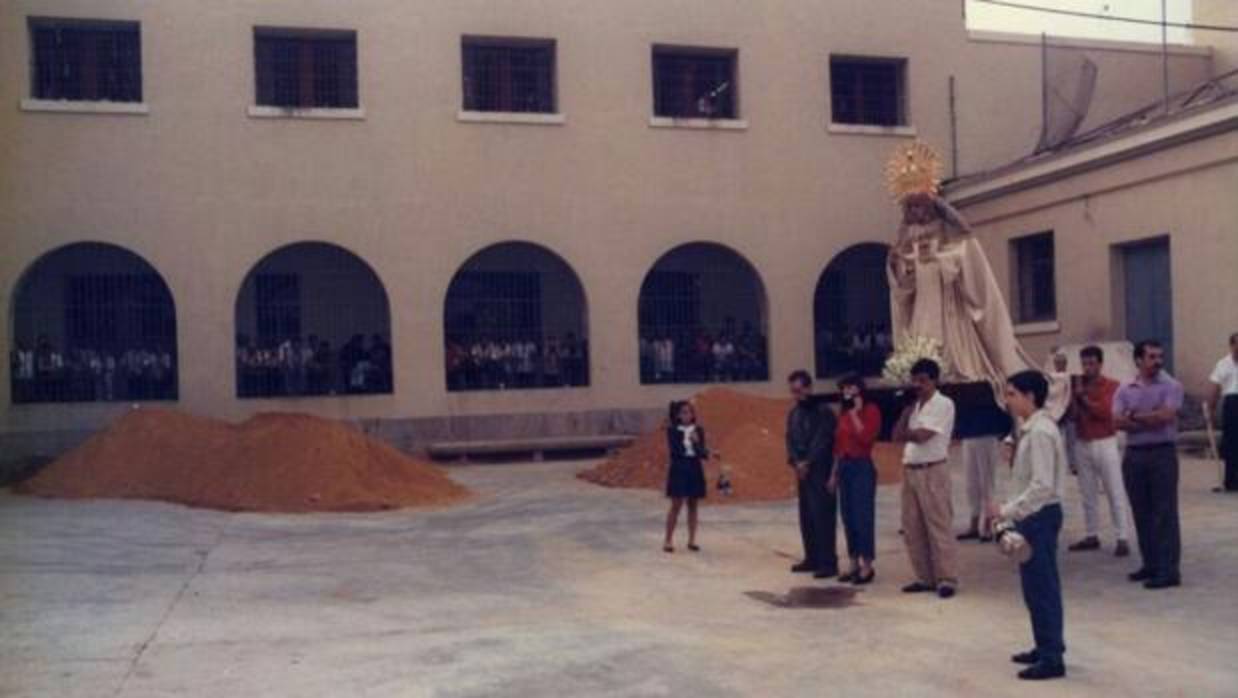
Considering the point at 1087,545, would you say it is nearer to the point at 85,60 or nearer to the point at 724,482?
the point at 724,482

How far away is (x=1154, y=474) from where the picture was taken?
9445 mm

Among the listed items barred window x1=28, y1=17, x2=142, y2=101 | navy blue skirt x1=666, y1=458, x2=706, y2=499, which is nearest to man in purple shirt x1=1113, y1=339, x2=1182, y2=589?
navy blue skirt x1=666, y1=458, x2=706, y2=499

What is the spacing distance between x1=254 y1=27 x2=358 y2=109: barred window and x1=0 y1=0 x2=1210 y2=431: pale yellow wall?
313 mm

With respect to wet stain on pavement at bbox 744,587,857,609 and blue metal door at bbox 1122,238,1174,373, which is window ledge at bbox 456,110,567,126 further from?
wet stain on pavement at bbox 744,587,857,609

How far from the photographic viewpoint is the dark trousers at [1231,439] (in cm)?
1384

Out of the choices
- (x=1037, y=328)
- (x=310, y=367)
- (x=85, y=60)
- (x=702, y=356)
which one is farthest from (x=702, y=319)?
(x=85, y=60)

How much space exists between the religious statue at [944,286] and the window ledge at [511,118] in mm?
10962

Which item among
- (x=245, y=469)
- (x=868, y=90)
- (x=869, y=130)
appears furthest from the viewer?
(x=868, y=90)

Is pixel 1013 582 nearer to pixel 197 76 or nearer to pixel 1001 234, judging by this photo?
pixel 1001 234

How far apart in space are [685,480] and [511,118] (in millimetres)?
11792

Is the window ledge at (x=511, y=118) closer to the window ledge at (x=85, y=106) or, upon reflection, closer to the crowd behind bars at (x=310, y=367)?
the crowd behind bars at (x=310, y=367)

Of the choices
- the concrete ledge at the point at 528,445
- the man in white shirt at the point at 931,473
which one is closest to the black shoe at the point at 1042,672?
the man in white shirt at the point at 931,473

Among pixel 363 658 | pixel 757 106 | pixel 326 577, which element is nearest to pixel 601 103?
pixel 757 106

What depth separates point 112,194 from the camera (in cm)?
2077
